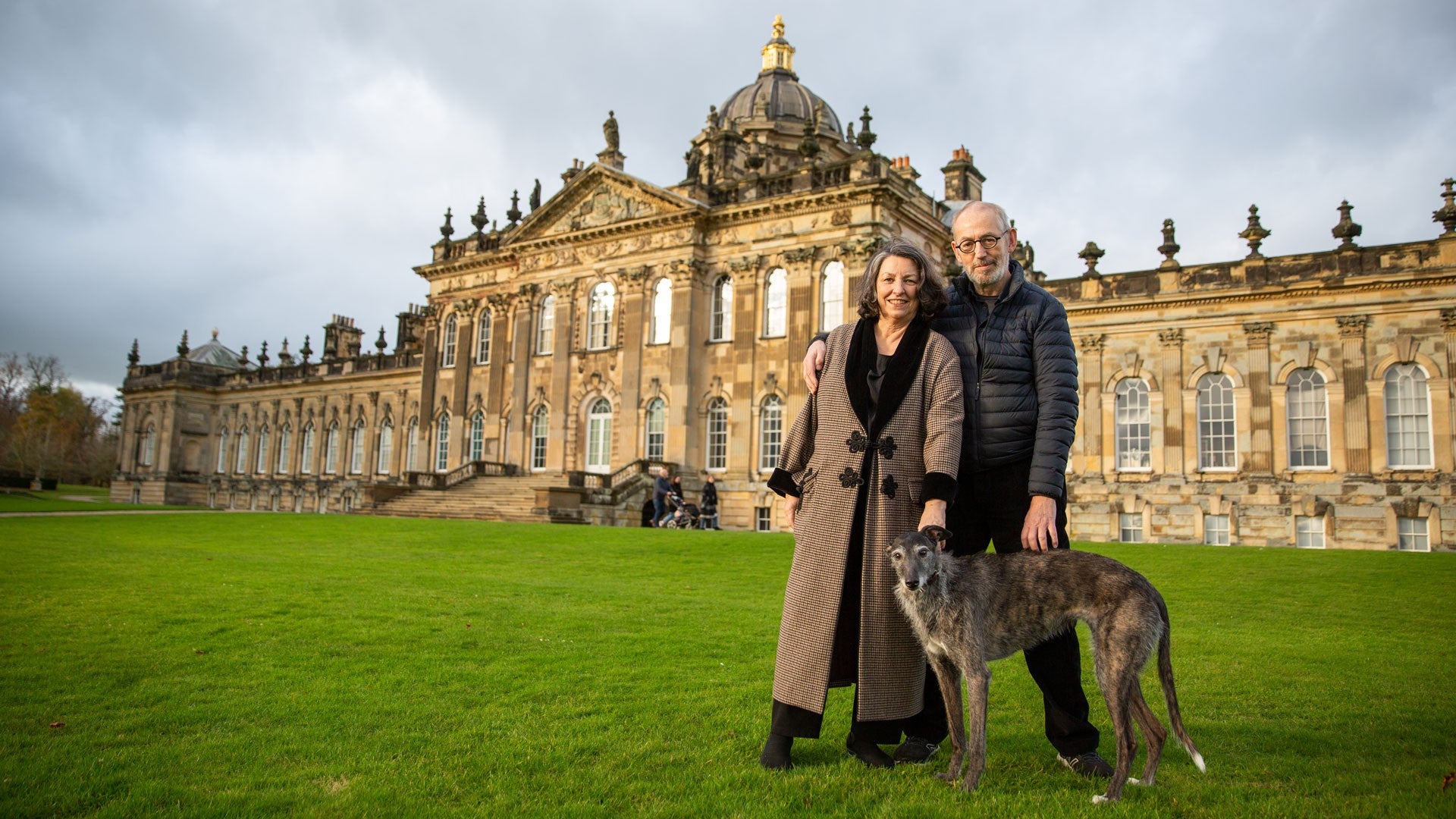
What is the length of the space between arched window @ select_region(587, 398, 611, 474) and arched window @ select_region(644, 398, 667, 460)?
1831 mm

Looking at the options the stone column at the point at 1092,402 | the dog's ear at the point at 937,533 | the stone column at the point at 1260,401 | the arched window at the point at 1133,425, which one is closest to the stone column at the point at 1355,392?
the stone column at the point at 1260,401

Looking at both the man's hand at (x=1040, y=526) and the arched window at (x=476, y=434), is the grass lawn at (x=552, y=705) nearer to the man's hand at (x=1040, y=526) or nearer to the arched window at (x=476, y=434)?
the man's hand at (x=1040, y=526)

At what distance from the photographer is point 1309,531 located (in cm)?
2642

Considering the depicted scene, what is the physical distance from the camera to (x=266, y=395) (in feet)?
185

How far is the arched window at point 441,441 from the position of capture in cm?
4009

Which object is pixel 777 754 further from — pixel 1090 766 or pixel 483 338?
pixel 483 338

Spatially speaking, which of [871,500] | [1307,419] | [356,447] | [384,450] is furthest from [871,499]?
[356,447]

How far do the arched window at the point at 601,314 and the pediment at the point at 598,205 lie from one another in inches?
90.6

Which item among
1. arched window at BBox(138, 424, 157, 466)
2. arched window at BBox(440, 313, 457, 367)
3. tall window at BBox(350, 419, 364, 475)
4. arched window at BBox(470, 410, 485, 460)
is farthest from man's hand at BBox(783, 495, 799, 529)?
arched window at BBox(138, 424, 157, 466)

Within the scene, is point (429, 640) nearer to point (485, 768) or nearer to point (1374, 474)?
point (485, 768)

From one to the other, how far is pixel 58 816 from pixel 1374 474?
30481mm

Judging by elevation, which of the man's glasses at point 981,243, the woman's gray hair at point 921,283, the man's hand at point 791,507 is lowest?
the man's hand at point 791,507

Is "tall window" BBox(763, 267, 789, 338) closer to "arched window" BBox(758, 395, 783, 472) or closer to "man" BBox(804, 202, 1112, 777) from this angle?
"arched window" BBox(758, 395, 783, 472)

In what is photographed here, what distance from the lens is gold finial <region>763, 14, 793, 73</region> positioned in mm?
43812
